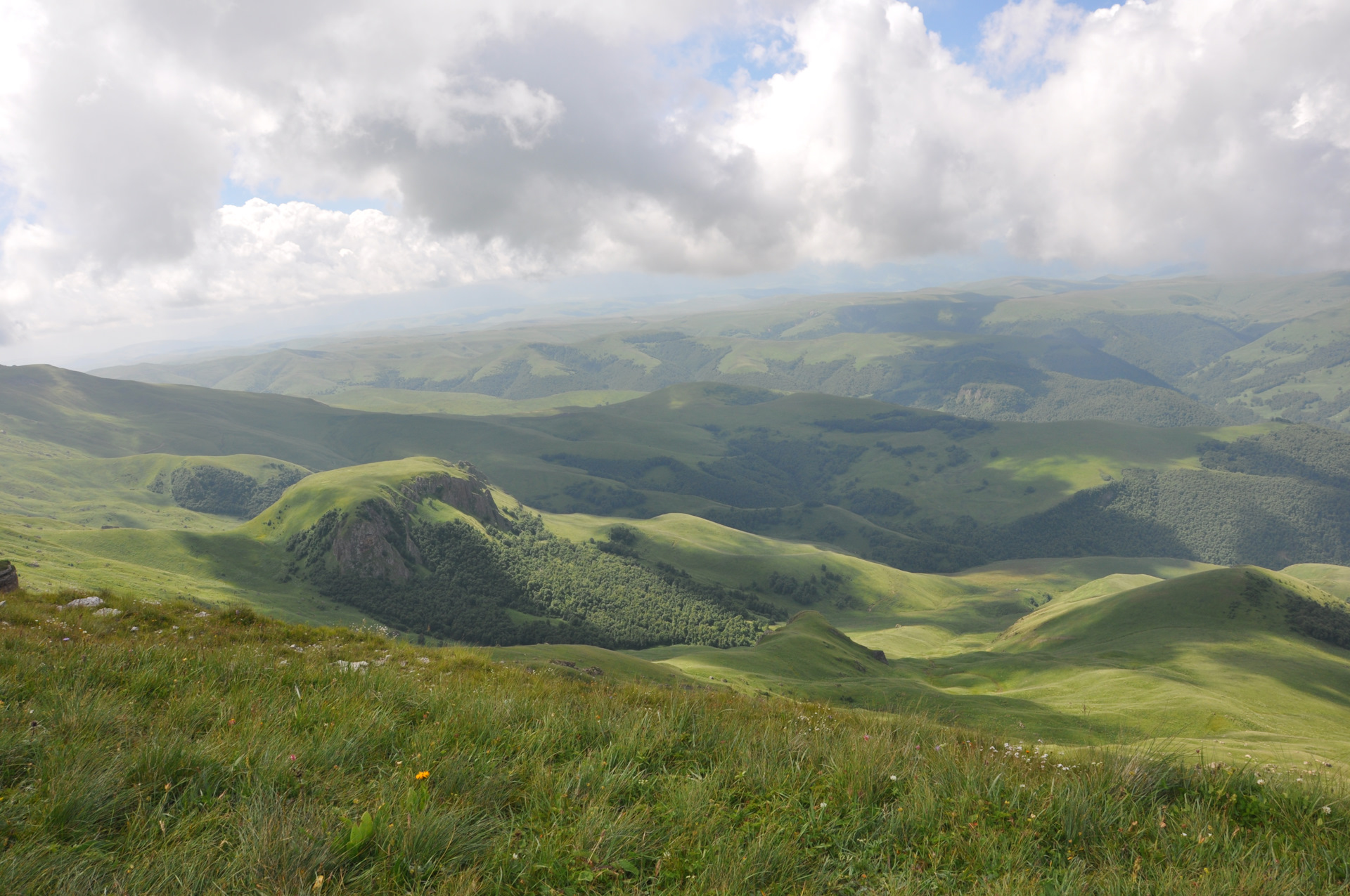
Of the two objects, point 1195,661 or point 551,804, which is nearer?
point 551,804

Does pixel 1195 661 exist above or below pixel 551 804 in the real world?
below

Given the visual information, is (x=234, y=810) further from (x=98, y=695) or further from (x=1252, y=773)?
(x=1252, y=773)

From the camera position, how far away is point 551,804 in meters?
6.39

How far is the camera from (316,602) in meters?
186

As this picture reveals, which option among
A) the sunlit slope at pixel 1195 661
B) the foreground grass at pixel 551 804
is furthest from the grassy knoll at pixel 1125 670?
the foreground grass at pixel 551 804

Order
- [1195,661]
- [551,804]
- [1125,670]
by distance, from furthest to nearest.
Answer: [1195,661] → [1125,670] → [551,804]

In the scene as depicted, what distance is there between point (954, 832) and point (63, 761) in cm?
836

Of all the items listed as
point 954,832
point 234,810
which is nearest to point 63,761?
point 234,810

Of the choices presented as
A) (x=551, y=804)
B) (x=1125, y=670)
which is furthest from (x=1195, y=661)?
(x=551, y=804)

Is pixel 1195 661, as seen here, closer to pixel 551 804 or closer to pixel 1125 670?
pixel 1125 670

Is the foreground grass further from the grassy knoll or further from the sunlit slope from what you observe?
the sunlit slope

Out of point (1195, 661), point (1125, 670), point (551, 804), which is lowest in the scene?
point (1195, 661)

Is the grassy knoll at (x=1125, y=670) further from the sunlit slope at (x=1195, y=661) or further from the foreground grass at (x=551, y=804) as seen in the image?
the foreground grass at (x=551, y=804)

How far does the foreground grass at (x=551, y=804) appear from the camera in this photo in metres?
5.07
